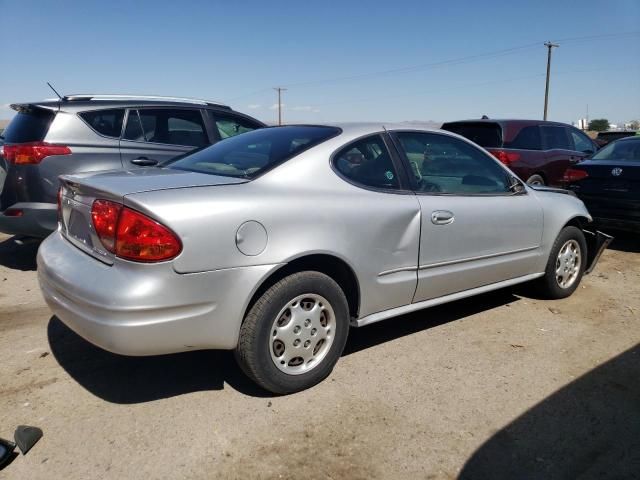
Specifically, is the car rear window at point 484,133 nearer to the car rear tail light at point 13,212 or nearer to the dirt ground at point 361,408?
the dirt ground at point 361,408

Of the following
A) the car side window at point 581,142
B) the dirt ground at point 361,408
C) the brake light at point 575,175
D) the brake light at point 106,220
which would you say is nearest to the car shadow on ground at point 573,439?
the dirt ground at point 361,408

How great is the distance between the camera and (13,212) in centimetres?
505

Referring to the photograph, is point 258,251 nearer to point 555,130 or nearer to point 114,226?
point 114,226

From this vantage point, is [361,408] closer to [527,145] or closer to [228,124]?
[228,124]

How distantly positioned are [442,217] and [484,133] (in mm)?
5969

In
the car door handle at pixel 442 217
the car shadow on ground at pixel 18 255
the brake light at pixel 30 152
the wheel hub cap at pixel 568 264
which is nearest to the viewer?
the car door handle at pixel 442 217

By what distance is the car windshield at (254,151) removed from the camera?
322 cm

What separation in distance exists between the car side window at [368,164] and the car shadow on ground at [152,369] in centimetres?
119

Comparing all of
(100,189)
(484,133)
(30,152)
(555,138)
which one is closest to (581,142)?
(555,138)

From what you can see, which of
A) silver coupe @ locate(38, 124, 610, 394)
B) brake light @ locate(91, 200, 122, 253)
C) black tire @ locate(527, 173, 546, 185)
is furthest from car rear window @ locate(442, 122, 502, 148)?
brake light @ locate(91, 200, 122, 253)

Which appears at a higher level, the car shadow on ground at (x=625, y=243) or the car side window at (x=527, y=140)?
the car side window at (x=527, y=140)

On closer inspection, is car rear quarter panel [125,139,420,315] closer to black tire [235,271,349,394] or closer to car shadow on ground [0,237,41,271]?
black tire [235,271,349,394]

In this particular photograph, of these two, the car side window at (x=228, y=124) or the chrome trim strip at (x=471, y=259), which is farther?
the car side window at (x=228, y=124)

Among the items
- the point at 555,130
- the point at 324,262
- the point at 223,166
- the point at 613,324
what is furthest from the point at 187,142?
the point at 555,130
